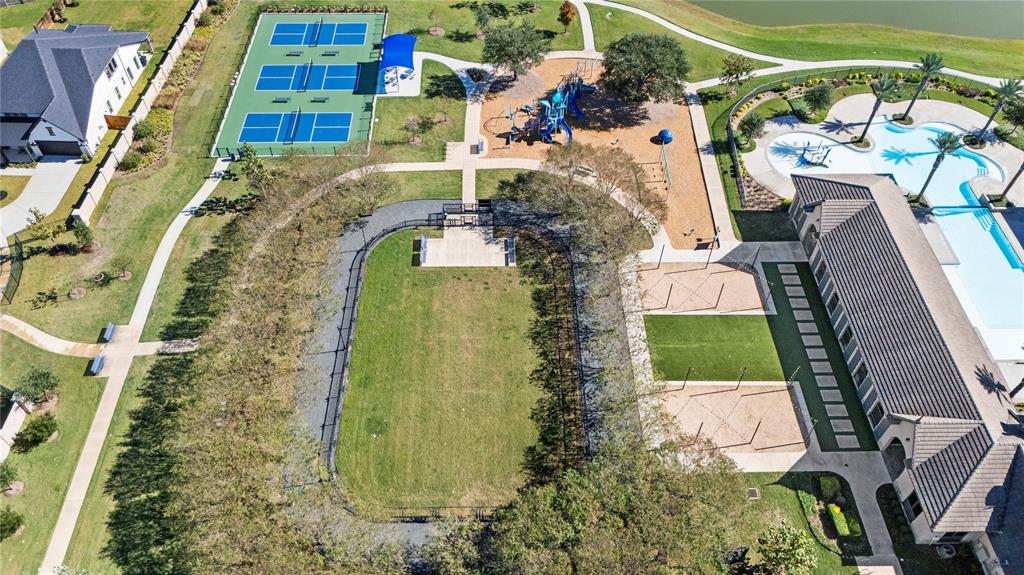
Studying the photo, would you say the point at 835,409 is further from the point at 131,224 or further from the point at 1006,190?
the point at 131,224

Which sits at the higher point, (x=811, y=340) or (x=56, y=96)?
(x=56, y=96)

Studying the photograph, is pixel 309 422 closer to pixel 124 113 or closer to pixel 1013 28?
pixel 124 113

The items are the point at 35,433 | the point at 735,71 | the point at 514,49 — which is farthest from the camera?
the point at 735,71

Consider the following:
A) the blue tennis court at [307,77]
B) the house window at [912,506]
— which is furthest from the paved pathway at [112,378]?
the house window at [912,506]

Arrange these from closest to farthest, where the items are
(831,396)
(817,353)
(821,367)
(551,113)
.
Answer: (831,396) → (821,367) → (817,353) → (551,113)

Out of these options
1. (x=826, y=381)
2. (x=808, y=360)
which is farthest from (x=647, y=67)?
(x=826, y=381)

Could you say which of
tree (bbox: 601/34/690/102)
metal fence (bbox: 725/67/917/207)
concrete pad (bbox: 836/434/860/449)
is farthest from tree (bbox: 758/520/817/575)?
tree (bbox: 601/34/690/102)

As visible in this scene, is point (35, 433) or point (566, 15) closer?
point (35, 433)
